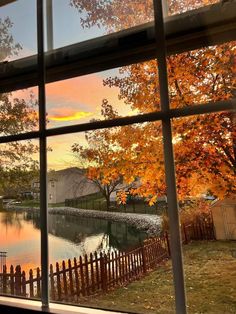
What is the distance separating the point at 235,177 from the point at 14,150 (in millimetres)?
1629

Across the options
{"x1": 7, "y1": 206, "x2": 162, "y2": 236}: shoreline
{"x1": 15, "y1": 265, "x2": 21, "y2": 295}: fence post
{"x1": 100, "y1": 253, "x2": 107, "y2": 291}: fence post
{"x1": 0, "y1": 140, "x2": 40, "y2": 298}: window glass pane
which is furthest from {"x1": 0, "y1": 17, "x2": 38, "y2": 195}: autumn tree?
{"x1": 100, "y1": 253, "x2": 107, "y2": 291}: fence post

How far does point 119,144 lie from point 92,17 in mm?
953

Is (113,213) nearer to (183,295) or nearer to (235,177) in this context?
(183,295)

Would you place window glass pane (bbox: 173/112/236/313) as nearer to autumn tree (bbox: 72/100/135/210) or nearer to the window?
the window

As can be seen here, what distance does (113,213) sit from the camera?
1896mm

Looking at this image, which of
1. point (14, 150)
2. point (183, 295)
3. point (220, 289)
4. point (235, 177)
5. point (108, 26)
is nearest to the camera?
point (183, 295)

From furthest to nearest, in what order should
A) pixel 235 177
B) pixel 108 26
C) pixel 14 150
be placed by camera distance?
pixel 14 150
pixel 108 26
pixel 235 177

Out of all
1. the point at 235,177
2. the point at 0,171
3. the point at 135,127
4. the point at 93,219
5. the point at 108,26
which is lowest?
the point at 93,219

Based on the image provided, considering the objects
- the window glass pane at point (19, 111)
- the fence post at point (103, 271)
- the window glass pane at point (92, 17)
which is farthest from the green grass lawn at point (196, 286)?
the window glass pane at point (92, 17)

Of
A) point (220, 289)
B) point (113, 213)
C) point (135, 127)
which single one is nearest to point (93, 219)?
point (113, 213)

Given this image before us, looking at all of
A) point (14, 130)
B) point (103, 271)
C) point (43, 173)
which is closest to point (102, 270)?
point (103, 271)

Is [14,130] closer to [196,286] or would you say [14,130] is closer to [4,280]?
[4,280]

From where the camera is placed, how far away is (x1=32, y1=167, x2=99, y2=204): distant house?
2.04 meters

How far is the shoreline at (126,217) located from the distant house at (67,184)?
0.08 metres
